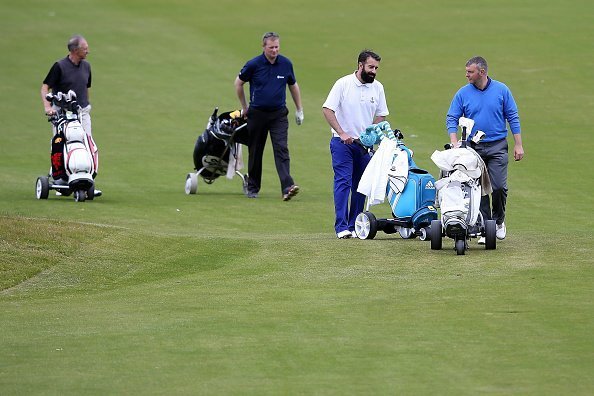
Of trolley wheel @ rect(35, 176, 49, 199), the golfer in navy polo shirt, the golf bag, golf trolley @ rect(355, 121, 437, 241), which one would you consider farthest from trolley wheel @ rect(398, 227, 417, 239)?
trolley wheel @ rect(35, 176, 49, 199)

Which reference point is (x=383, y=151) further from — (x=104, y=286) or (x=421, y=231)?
(x=104, y=286)

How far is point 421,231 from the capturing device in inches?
572

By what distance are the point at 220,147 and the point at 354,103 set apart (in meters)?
6.31

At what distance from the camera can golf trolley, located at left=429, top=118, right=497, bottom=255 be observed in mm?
13430

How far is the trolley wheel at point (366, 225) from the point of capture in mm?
14883

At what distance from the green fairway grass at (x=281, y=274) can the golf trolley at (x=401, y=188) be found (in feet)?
0.82

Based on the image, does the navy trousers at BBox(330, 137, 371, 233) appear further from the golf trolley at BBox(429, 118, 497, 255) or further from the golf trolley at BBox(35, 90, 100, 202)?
the golf trolley at BBox(35, 90, 100, 202)

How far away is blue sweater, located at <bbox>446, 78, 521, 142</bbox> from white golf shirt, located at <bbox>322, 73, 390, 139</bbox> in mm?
1310

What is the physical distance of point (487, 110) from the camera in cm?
1431

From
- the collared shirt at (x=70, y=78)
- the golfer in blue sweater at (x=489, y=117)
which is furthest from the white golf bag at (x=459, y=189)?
the collared shirt at (x=70, y=78)

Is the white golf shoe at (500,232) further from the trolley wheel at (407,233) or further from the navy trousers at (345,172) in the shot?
the navy trousers at (345,172)

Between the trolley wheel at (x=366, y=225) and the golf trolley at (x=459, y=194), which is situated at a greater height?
the golf trolley at (x=459, y=194)

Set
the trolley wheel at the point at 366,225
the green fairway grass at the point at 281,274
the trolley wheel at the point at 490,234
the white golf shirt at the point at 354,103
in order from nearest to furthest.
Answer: the green fairway grass at the point at 281,274 → the trolley wheel at the point at 490,234 → the trolley wheel at the point at 366,225 → the white golf shirt at the point at 354,103

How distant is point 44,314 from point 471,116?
17.6 feet
